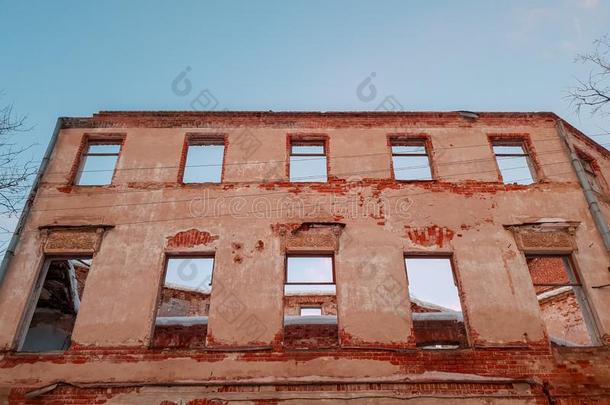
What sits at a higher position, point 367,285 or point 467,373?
point 367,285

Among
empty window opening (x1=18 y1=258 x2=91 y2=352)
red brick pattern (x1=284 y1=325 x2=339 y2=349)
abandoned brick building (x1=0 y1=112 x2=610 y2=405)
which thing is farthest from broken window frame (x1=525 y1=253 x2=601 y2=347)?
empty window opening (x1=18 y1=258 x2=91 y2=352)

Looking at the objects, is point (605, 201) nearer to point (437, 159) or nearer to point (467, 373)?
point (437, 159)

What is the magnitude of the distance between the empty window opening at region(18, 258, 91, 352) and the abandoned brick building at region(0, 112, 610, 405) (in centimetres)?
5

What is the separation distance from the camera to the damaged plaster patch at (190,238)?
9.58 metres

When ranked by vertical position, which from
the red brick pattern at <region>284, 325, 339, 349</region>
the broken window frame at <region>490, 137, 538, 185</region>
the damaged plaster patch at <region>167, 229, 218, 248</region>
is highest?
the broken window frame at <region>490, 137, 538, 185</region>

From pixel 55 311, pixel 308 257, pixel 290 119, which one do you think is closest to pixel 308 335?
pixel 308 257

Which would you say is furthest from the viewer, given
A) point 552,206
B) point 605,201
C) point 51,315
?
point 51,315

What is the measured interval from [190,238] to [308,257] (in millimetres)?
2747

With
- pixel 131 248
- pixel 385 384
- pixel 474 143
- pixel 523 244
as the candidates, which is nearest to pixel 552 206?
pixel 523 244

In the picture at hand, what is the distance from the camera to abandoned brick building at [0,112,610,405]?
26.2ft

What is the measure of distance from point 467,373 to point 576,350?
2.32m

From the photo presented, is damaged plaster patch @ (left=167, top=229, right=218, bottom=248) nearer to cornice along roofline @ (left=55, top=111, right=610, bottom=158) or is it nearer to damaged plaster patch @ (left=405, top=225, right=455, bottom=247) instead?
cornice along roofline @ (left=55, top=111, right=610, bottom=158)

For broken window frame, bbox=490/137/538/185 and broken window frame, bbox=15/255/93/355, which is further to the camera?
broken window frame, bbox=490/137/538/185

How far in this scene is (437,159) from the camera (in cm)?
1107
